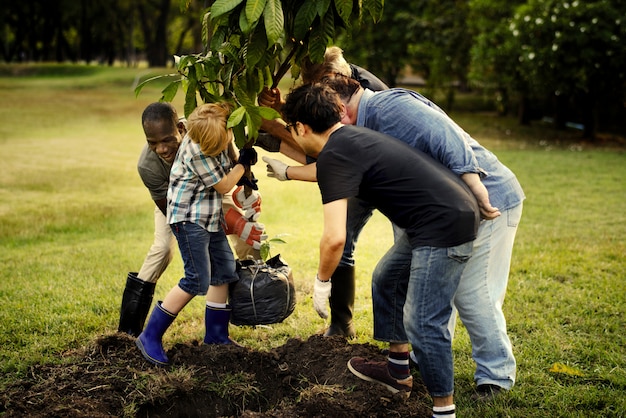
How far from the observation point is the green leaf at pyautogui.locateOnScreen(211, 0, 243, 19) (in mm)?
3394

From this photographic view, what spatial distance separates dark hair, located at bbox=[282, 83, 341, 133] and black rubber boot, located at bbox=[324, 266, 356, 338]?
1.73m

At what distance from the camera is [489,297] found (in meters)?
4.02

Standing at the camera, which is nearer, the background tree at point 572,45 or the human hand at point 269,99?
the human hand at point 269,99

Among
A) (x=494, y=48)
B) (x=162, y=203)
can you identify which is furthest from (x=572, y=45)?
(x=162, y=203)

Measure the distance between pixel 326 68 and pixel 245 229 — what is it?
1.19 meters

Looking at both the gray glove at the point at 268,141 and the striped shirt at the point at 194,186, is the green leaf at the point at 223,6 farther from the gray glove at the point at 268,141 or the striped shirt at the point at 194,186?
the gray glove at the point at 268,141

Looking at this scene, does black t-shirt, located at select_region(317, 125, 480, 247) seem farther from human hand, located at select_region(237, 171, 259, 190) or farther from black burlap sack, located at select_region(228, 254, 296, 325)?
black burlap sack, located at select_region(228, 254, 296, 325)

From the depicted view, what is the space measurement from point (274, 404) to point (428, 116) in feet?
6.20

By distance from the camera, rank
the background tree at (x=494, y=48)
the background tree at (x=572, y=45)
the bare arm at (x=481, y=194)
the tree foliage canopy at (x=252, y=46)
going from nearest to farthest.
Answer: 1. the tree foliage canopy at (x=252, y=46)
2. the bare arm at (x=481, y=194)
3. the background tree at (x=572, y=45)
4. the background tree at (x=494, y=48)

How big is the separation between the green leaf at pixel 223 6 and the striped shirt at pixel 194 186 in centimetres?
109

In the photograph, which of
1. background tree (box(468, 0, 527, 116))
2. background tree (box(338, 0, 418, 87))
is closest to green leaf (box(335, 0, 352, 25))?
background tree (box(468, 0, 527, 116))

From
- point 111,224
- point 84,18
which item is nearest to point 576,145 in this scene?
point 111,224

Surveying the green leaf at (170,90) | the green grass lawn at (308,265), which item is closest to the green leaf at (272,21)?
the green leaf at (170,90)

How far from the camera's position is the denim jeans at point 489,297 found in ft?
12.9
